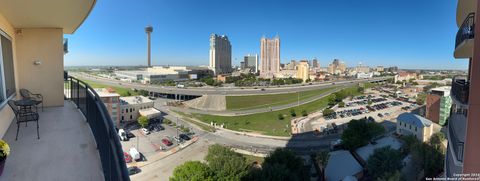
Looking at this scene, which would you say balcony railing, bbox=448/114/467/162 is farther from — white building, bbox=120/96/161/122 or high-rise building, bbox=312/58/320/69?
high-rise building, bbox=312/58/320/69

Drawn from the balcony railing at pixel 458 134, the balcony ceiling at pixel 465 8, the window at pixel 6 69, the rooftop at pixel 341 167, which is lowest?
the rooftop at pixel 341 167

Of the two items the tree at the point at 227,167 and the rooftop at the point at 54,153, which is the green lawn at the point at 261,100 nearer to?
the tree at the point at 227,167

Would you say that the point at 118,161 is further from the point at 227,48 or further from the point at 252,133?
the point at 227,48

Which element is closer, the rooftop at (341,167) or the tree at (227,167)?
the tree at (227,167)

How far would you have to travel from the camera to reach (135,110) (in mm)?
25359

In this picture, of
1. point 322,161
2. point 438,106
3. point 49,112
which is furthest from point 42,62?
point 438,106

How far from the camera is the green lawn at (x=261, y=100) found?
34578 millimetres

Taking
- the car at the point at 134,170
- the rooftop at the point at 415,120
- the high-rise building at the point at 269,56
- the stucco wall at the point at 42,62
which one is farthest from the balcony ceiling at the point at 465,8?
the high-rise building at the point at 269,56

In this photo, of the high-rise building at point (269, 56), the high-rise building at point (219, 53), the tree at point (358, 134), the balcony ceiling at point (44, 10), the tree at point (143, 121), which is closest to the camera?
the balcony ceiling at point (44, 10)

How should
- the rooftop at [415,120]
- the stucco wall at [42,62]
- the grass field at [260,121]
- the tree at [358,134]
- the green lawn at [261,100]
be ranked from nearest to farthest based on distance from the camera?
1. the stucco wall at [42,62]
2. the tree at [358,134]
3. the rooftop at [415,120]
4. the grass field at [260,121]
5. the green lawn at [261,100]

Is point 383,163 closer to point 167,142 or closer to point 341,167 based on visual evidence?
point 341,167

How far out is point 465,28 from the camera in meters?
2.16

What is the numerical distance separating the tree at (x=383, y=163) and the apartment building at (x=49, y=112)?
40.2 feet

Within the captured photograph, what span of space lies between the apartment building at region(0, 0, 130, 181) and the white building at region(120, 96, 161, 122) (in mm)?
20556
